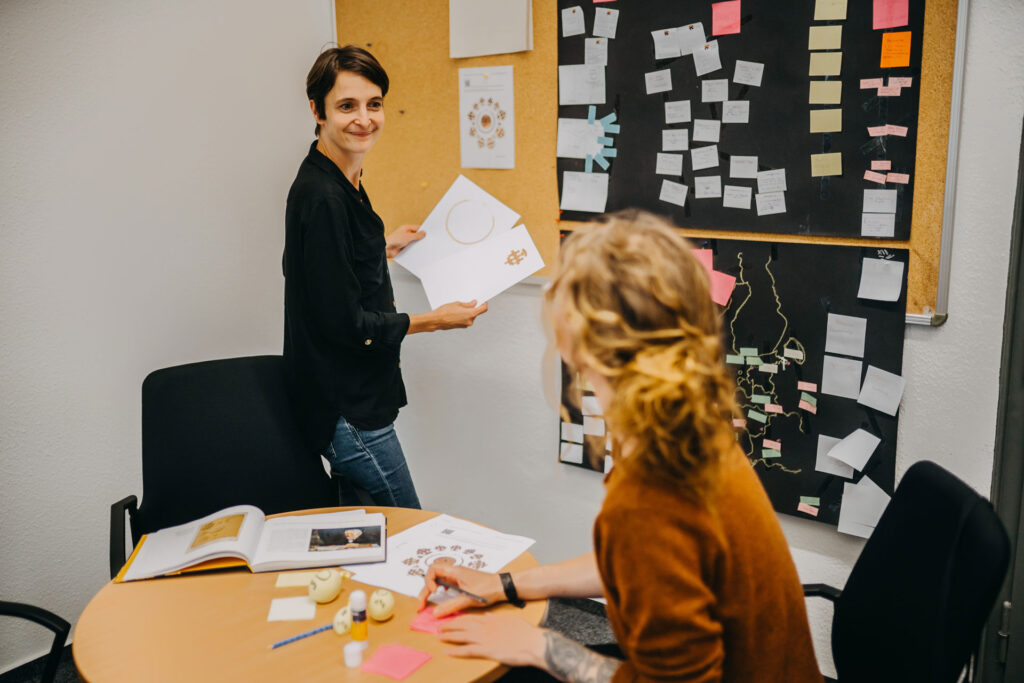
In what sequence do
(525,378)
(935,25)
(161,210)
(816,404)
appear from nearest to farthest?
(935,25) → (816,404) → (161,210) → (525,378)

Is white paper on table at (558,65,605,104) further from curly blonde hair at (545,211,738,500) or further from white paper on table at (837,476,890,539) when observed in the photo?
curly blonde hair at (545,211,738,500)

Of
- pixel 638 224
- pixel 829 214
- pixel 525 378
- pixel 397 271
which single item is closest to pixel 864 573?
pixel 638 224

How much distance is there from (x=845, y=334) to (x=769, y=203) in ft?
1.30

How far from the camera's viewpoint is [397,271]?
9.25 ft

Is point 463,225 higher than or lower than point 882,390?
higher

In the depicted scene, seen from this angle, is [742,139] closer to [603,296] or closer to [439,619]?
[603,296]

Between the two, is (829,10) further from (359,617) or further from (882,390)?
(359,617)

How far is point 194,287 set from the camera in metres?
2.48

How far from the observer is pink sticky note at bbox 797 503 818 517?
203 cm

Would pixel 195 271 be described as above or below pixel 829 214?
below

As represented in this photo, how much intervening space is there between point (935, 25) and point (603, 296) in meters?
1.37

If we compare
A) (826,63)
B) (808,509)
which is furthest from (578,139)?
(808,509)

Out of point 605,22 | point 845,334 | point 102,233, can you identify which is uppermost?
point 605,22

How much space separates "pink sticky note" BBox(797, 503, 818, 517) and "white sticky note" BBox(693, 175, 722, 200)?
34.9 inches
